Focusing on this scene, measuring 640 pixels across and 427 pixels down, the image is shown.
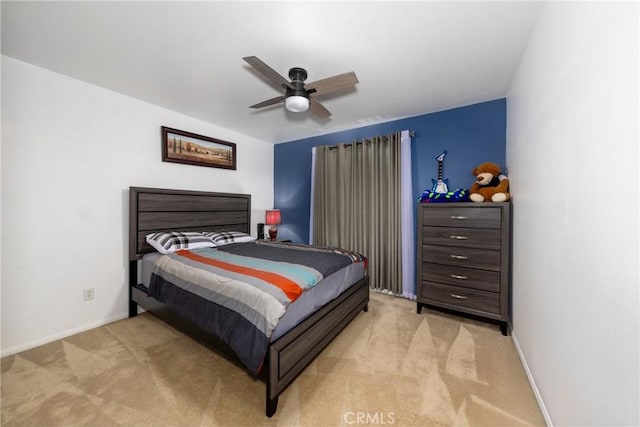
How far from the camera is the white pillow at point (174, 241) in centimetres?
254

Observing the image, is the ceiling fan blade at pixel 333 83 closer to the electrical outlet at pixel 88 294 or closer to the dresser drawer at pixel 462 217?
the dresser drawer at pixel 462 217

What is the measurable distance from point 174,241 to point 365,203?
2.49m

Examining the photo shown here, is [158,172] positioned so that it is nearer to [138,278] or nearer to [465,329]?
[138,278]

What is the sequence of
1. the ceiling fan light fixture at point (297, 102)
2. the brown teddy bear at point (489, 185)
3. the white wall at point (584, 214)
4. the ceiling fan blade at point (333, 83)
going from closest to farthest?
the white wall at point (584, 214), the ceiling fan blade at point (333, 83), the ceiling fan light fixture at point (297, 102), the brown teddy bear at point (489, 185)

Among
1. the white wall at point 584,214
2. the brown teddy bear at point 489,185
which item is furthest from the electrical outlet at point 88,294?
the brown teddy bear at point 489,185

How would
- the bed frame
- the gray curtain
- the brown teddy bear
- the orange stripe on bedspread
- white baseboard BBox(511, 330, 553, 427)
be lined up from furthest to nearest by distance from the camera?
the gray curtain → the brown teddy bear → the orange stripe on bedspread → the bed frame → white baseboard BBox(511, 330, 553, 427)

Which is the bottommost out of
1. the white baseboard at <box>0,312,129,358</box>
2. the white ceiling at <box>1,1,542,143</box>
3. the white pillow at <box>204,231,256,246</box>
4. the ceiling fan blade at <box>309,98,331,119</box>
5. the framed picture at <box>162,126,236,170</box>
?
the white baseboard at <box>0,312,129,358</box>

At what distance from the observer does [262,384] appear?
5.46 ft

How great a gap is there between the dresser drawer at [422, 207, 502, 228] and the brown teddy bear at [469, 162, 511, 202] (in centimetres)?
16

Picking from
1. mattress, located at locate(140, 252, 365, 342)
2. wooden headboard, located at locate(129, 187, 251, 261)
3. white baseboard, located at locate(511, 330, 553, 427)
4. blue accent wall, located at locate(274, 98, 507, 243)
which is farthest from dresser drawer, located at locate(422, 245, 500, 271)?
wooden headboard, located at locate(129, 187, 251, 261)

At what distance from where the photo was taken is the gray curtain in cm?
327

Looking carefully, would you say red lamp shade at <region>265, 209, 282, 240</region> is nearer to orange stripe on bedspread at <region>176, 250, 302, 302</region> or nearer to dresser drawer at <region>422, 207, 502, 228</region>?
orange stripe on bedspread at <region>176, 250, 302, 302</region>

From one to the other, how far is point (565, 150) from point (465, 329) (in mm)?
1915

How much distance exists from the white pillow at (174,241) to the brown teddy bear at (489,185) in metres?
3.04
